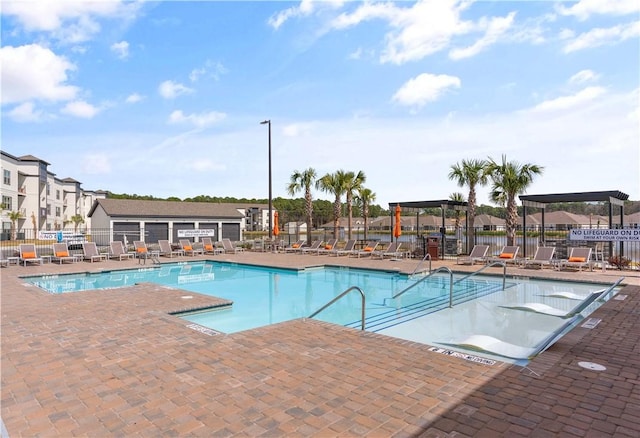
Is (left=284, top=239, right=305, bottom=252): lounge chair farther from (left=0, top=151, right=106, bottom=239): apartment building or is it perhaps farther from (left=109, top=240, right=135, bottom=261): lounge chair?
(left=0, top=151, right=106, bottom=239): apartment building

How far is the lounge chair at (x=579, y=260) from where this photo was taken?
521 inches

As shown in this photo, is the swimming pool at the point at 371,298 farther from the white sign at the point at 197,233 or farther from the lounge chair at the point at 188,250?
the white sign at the point at 197,233

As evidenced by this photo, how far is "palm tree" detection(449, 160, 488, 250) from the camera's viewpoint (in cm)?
1803

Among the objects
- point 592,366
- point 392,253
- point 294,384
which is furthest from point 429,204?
point 294,384

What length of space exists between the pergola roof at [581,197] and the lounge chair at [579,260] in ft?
6.19

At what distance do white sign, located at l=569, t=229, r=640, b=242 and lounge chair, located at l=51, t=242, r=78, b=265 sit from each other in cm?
1949

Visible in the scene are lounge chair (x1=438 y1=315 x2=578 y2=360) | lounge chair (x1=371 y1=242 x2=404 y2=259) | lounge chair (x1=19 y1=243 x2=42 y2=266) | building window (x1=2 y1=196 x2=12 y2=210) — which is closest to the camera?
lounge chair (x1=438 y1=315 x2=578 y2=360)

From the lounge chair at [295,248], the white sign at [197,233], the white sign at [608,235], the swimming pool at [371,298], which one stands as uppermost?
the white sign at [608,235]

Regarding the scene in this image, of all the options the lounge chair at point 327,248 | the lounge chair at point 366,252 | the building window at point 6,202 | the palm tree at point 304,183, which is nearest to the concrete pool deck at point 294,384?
the lounge chair at point 366,252

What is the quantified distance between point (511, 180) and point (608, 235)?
15.6 feet

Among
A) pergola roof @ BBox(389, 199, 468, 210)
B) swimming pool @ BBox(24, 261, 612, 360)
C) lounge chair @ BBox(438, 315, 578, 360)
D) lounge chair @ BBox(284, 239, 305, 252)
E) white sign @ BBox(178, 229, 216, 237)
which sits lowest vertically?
swimming pool @ BBox(24, 261, 612, 360)

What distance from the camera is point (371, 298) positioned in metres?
10.1

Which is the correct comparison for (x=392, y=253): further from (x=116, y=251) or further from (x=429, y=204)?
(x=116, y=251)

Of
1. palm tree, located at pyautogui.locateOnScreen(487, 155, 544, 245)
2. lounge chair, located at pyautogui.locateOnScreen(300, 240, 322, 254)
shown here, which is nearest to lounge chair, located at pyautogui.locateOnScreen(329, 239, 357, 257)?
lounge chair, located at pyautogui.locateOnScreen(300, 240, 322, 254)
